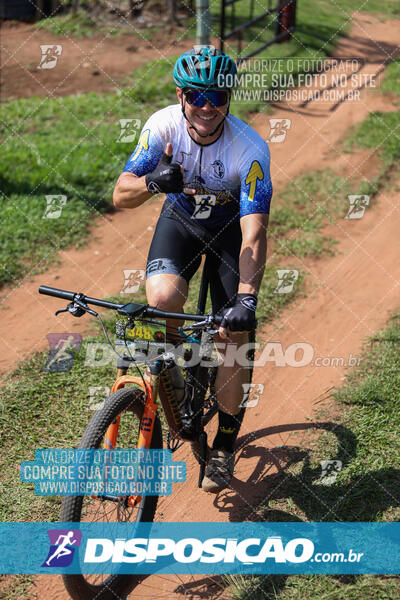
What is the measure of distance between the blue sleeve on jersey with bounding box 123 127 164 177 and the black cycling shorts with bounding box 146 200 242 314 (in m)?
0.39

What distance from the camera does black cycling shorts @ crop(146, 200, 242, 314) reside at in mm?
3906

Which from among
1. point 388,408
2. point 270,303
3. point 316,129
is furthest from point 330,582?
point 316,129

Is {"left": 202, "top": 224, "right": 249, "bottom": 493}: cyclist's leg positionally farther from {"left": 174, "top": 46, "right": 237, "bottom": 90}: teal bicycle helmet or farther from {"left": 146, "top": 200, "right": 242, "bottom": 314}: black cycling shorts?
{"left": 174, "top": 46, "right": 237, "bottom": 90}: teal bicycle helmet

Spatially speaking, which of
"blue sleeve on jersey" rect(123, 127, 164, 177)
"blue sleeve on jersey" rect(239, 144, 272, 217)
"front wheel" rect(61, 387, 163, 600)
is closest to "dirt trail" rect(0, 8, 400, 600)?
"front wheel" rect(61, 387, 163, 600)

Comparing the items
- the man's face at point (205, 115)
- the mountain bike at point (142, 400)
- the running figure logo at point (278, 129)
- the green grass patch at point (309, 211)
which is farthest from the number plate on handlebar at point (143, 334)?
the running figure logo at point (278, 129)

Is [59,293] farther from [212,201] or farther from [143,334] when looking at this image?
[212,201]

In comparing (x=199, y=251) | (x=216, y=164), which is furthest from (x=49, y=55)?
(x=199, y=251)

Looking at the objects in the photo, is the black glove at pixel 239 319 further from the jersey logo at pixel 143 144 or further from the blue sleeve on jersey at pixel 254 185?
the jersey logo at pixel 143 144

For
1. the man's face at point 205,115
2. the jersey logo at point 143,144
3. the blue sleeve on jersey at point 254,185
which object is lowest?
the blue sleeve on jersey at point 254,185

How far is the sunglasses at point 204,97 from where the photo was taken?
3697 mm

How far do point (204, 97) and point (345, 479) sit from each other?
2.69 meters

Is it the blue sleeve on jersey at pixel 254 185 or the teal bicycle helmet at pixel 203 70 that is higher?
the teal bicycle helmet at pixel 203 70

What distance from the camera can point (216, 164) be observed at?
3.94 metres

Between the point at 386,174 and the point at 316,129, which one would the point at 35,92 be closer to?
the point at 316,129
